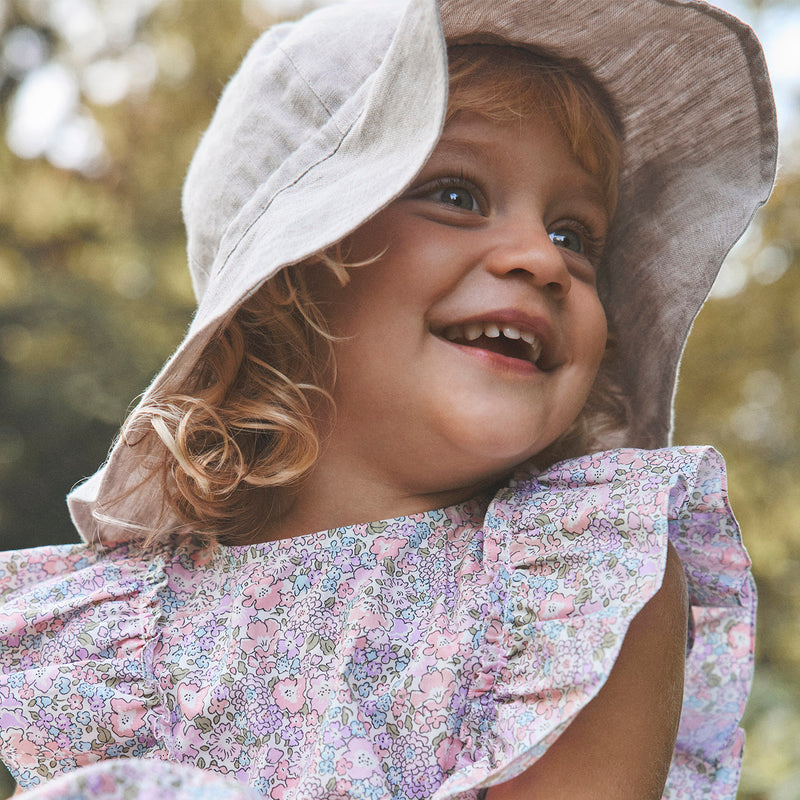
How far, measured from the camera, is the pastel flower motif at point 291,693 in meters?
0.98

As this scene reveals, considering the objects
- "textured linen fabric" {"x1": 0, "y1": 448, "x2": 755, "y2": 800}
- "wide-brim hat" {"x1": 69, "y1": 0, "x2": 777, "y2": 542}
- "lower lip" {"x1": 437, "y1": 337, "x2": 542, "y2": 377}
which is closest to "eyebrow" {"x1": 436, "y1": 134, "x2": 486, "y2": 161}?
"wide-brim hat" {"x1": 69, "y1": 0, "x2": 777, "y2": 542}

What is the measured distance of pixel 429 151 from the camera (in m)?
0.91

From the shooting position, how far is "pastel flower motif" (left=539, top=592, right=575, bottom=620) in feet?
3.01

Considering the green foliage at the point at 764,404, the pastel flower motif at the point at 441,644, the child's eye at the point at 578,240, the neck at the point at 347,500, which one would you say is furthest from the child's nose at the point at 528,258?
the green foliage at the point at 764,404

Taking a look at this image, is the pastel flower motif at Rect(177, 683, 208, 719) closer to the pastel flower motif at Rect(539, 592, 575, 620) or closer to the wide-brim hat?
the wide-brim hat

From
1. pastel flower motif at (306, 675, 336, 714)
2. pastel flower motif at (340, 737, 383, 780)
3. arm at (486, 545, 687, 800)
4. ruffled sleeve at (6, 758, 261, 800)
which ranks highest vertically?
ruffled sleeve at (6, 758, 261, 800)

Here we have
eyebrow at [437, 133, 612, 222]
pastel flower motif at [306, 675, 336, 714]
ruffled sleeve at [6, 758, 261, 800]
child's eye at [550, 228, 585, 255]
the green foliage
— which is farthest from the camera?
the green foliage

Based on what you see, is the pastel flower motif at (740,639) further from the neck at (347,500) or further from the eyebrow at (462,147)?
the eyebrow at (462,147)

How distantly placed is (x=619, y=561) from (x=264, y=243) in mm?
499

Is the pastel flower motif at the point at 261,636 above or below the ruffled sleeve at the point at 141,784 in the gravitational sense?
below

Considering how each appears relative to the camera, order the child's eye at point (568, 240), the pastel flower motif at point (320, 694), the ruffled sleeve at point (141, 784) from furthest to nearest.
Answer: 1. the child's eye at point (568, 240)
2. the pastel flower motif at point (320, 694)
3. the ruffled sleeve at point (141, 784)

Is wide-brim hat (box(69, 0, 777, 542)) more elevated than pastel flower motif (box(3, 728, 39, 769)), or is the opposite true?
wide-brim hat (box(69, 0, 777, 542))

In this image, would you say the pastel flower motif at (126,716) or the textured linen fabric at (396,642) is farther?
the pastel flower motif at (126,716)

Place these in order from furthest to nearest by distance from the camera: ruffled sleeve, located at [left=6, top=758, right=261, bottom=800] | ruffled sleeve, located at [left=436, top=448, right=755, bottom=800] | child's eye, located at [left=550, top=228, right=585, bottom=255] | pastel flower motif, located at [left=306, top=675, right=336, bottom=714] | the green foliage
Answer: the green foliage < child's eye, located at [left=550, top=228, right=585, bottom=255] < pastel flower motif, located at [left=306, top=675, right=336, bottom=714] < ruffled sleeve, located at [left=436, top=448, right=755, bottom=800] < ruffled sleeve, located at [left=6, top=758, right=261, bottom=800]
